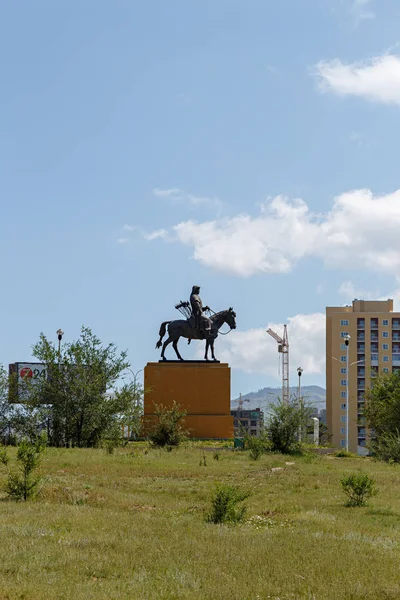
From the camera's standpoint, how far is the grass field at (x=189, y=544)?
26.8ft

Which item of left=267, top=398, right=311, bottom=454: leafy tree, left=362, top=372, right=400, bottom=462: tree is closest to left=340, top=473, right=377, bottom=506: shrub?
left=362, top=372, right=400, bottom=462: tree

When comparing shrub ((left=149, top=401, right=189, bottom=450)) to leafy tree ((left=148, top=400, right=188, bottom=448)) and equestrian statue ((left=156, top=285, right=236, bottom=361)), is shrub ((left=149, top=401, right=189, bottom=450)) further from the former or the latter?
equestrian statue ((left=156, top=285, right=236, bottom=361))


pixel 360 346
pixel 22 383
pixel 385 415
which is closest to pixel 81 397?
pixel 22 383

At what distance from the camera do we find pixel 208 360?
1578 inches

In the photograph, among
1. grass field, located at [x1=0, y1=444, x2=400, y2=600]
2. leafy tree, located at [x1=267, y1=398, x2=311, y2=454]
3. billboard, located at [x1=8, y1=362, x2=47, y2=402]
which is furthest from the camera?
billboard, located at [x1=8, y1=362, x2=47, y2=402]

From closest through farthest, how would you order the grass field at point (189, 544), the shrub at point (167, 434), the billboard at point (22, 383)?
the grass field at point (189, 544) < the shrub at point (167, 434) < the billboard at point (22, 383)

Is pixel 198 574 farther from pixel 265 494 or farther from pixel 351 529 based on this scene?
pixel 265 494

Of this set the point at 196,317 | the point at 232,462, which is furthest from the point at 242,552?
the point at 196,317

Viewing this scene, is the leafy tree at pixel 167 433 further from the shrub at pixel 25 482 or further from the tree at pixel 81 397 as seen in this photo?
the shrub at pixel 25 482

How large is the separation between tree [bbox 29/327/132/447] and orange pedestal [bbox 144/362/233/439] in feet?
16.4

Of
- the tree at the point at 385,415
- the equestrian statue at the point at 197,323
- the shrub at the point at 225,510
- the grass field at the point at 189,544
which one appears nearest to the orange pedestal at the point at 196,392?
the equestrian statue at the point at 197,323

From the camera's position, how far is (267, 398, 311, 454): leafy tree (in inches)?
1188

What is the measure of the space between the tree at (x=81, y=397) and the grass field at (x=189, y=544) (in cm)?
1409

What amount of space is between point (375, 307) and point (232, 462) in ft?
353
